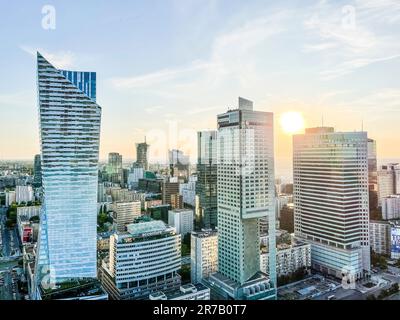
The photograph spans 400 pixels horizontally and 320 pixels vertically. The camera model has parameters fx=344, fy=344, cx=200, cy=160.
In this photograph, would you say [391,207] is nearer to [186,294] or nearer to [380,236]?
[380,236]

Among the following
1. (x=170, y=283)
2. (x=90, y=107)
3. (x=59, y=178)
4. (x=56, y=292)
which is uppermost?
(x=90, y=107)

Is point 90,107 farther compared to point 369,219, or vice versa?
point 369,219

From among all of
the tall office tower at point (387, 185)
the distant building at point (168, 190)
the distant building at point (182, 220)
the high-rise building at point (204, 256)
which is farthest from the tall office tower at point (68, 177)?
the tall office tower at point (387, 185)

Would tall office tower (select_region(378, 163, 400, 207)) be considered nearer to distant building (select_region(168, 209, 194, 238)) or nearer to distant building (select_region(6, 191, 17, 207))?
distant building (select_region(168, 209, 194, 238))

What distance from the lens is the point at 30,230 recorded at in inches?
311

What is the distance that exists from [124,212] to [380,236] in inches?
240

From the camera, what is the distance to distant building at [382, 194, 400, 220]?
7.54m

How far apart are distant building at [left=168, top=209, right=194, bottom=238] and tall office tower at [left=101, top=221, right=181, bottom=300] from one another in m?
2.24

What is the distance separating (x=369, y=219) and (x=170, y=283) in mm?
4165

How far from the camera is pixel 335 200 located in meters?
6.55

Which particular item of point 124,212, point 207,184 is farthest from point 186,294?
point 124,212

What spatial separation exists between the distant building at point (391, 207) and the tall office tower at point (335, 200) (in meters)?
1.28
